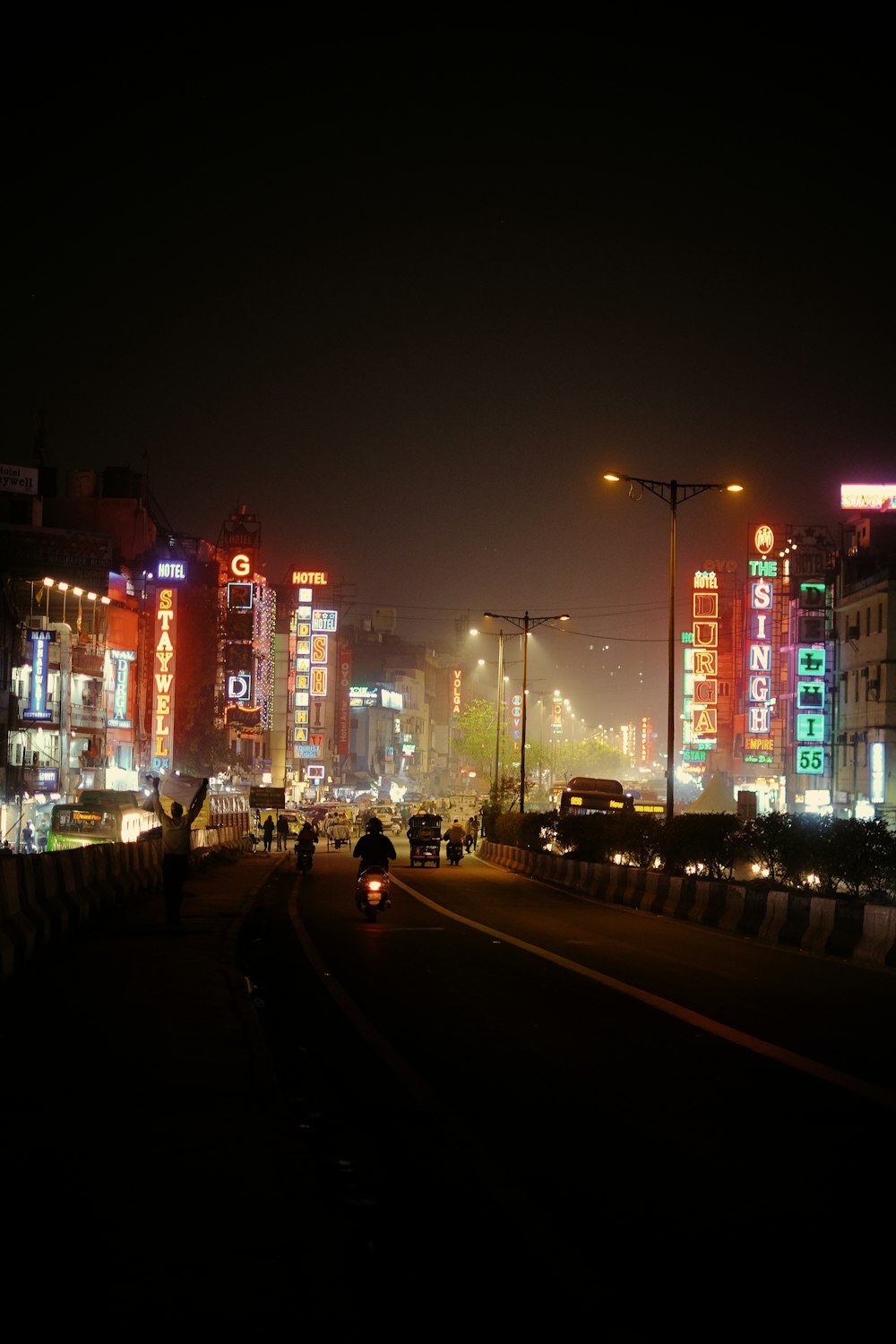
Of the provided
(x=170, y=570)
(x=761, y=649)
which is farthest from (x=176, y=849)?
(x=170, y=570)

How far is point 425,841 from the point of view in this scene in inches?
2247

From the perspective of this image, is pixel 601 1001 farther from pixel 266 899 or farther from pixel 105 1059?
pixel 266 899

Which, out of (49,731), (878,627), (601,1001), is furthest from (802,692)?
(601,1001)

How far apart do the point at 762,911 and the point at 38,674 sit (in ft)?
158

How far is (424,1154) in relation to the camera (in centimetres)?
763

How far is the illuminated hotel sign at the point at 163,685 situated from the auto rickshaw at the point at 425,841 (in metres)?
29.7

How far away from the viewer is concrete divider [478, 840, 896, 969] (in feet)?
65.7

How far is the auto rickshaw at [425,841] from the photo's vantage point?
187 feet

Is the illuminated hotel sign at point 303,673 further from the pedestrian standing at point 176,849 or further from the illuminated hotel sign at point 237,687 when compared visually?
the pedestrian standing at point 176,849

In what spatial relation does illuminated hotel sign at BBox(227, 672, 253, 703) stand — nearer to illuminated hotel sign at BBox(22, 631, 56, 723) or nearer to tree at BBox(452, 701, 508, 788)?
illuminated hotel sign at BBox(22, 631, 56, 723)

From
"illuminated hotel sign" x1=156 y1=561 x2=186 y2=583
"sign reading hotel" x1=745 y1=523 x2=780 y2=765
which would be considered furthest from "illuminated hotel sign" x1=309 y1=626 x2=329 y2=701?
"sign reading hotel" x1=745 y1=523 x2=780 y2=765

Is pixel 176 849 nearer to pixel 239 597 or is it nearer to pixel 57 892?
pixel 57 892

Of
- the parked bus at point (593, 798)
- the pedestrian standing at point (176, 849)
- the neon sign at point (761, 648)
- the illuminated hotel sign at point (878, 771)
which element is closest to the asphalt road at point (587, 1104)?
the pedestrian standing at point (176, 849)

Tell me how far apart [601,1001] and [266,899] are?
21029mm
